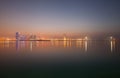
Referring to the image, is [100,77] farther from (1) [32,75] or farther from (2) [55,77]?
(1) [32,75]

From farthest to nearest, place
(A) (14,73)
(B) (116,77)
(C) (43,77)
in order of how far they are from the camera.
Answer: (A) (14,73) → (C) (43,77) → (B) (116,77)

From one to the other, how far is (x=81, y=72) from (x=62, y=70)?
61 centimetres

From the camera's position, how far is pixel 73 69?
211 inches

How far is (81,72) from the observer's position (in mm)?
5023

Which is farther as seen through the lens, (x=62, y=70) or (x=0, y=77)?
(x=62, y=70)

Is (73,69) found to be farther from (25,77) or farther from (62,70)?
(25,77)

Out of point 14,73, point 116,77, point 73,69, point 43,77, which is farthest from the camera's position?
point 73,69

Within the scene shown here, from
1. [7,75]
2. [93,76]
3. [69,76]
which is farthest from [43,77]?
[93,76]


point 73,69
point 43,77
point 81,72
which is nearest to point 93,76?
point 81,72

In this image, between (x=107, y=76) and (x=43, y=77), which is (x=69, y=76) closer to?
(x=43, y=77)

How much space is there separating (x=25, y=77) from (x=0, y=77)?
2.15ft

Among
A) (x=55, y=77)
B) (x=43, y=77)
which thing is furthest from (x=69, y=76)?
(x=43, y=77)

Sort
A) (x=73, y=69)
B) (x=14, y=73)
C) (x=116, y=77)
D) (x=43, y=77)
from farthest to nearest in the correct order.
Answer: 1. (x=73, y=69)
2. (x=14, y=73)
3. (x=43, y=77)
4. (x=116, y=77)

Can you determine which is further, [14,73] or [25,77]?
[14,73]
